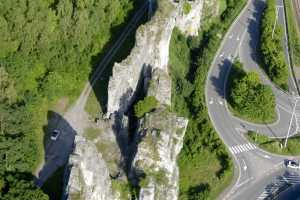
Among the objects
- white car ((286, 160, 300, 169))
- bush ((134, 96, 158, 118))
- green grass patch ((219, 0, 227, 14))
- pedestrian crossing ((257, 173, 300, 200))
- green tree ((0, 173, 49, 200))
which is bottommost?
pedestrian crossing ((257, 173, 300, 200))

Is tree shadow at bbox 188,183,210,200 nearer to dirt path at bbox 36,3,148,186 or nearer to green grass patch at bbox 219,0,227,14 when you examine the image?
dirt path at bbox 36,3,148,186

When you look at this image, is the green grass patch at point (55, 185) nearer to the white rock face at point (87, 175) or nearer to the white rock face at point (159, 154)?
the white rock face at point (87, 175)

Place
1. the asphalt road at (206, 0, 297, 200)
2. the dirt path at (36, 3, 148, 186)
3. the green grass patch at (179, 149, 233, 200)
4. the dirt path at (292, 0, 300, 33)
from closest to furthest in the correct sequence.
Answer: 1. the dirt path at (36, 3, 148, 186)
2. the green grass patch at (179, 149, 233, 200)
3. the asphalt road at (206, 0, 297, 200)
4. the dirt path at (292, 0, 300, 33)

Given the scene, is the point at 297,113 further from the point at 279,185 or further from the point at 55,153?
the point at 55,153

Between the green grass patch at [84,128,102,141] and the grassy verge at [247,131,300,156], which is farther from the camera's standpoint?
the grassy verge at [247,131,300,156]

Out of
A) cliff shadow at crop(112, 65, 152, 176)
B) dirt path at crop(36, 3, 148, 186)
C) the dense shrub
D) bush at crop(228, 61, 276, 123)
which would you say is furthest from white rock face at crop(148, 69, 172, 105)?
the dense shrub

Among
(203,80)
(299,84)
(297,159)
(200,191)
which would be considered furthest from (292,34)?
(200,191)

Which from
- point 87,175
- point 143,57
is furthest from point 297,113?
point 87,175

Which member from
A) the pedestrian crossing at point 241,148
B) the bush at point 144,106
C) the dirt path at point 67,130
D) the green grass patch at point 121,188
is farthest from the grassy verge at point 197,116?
the dirt path at point 67,130
